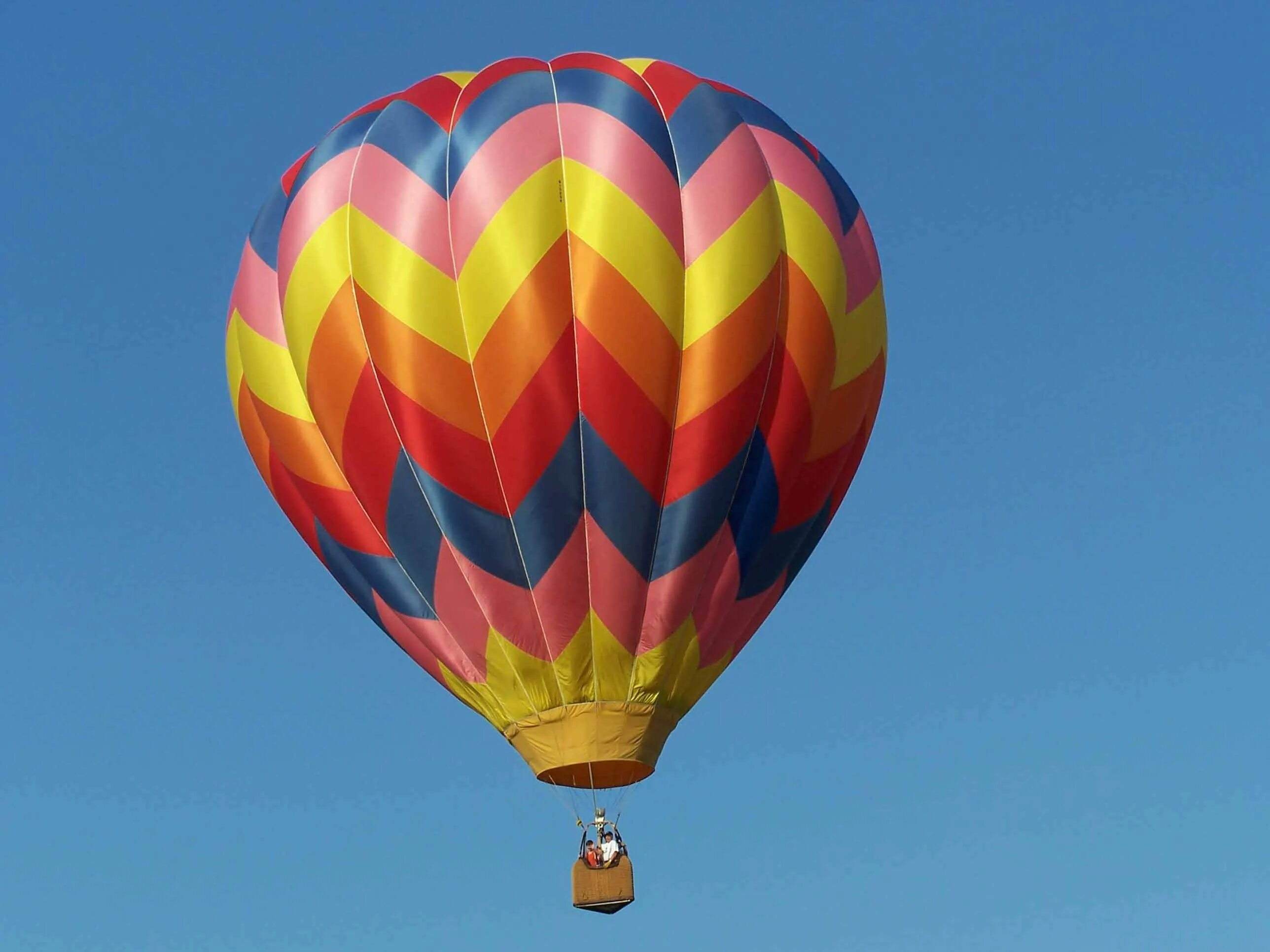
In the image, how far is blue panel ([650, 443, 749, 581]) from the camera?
22016mm

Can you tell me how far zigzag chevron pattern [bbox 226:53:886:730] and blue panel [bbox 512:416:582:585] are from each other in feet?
0.06

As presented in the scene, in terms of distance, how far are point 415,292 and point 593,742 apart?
3.73 metres

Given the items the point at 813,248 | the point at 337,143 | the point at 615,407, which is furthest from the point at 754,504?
the point at 337,143

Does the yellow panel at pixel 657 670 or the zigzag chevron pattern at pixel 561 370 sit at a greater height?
the zigzag chevron pattern at pixel 561 370

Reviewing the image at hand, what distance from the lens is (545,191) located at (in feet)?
71.9

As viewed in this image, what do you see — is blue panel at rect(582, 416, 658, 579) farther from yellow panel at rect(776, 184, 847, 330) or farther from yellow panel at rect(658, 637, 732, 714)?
yellow panel at rect(776, 184, 847, 330)

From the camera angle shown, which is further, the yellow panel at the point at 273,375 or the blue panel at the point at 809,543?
the blue panel at the point at 809,543

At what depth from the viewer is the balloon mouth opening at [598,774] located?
2205cm

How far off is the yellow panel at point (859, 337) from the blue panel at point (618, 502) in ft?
6.80

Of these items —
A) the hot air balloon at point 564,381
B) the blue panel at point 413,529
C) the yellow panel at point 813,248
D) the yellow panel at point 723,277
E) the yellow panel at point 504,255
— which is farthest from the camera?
the yellow panel at point 813,248

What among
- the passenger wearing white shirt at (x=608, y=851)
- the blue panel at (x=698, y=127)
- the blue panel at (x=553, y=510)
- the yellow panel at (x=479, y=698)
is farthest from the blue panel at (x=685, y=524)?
the blue panel at (x=698, y=127)

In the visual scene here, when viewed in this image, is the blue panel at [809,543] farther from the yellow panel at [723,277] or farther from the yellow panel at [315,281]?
the yellow panel at [315,281]

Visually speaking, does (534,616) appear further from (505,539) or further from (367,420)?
(367,420)

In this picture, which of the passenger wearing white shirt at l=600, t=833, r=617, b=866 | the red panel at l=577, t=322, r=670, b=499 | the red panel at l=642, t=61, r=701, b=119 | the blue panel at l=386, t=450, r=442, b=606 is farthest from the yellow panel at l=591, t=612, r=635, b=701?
the red panel at l=642, t=61, r=701, b=119
